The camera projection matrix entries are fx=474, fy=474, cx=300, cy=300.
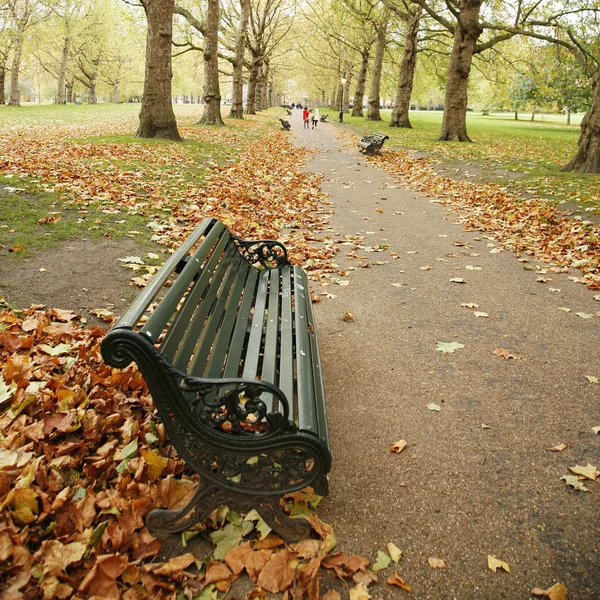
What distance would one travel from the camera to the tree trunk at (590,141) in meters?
10.8

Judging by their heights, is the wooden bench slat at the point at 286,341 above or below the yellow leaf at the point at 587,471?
above

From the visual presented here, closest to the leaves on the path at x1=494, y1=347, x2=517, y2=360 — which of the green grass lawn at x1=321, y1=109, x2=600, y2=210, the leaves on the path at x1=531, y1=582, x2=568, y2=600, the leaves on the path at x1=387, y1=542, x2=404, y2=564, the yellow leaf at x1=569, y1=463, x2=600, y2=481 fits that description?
the yellow leaf at x1=569, y1=463, x2=600, y2=481

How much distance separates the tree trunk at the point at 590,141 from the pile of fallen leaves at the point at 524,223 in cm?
252

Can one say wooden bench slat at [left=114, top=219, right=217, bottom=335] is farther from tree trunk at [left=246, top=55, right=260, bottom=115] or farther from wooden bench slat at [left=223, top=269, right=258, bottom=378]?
tree trunk at [left=246, top=55, right=260, bottom=115]

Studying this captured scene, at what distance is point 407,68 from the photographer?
2520 centimetres

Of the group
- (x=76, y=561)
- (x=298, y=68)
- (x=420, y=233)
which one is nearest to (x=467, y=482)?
(x=76, y=561)

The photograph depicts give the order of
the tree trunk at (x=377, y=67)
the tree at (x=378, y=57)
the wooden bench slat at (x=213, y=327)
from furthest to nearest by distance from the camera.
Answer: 1. the tree trunk at (x=377, y=67)
2. the tree at (x=378, y=57)
3. the wooden bench slat at (x=213, y=327)

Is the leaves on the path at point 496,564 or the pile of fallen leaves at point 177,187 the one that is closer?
the leaves on the path at point 496,564

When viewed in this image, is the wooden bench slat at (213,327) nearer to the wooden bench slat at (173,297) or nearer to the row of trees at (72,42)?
the wooden bench slat at (173,297)

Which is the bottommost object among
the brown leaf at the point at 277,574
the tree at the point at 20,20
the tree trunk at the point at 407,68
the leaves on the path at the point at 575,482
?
the brown leaf at the point at 277,574

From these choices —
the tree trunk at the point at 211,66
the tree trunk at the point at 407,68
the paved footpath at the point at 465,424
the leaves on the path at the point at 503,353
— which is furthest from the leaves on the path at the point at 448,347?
the tree trunk at the point at 407,68

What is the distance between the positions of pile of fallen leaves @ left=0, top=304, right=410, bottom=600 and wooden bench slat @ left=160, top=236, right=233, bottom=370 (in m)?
0.73

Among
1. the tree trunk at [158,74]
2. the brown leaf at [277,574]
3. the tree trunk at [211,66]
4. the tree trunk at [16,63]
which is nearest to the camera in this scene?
the brown leaf at [277,574]

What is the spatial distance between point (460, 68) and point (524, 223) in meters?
13.3
